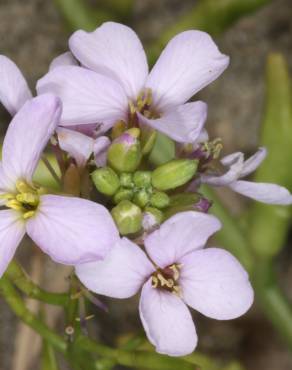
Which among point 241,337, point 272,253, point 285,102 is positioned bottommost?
point 241,337

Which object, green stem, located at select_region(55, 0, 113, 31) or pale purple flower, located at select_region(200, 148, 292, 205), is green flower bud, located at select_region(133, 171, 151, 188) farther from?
green stem, located at select_region(55, 0, 113, 31)

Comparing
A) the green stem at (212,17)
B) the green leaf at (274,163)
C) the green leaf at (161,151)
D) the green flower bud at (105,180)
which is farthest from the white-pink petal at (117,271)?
the green stem at (212,17)

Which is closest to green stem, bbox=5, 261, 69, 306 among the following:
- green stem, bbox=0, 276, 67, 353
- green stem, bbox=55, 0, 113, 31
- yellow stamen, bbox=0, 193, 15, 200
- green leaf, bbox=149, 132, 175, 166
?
green stem, bbox=0, 276, 67, 353

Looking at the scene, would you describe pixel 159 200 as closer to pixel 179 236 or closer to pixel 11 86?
pixel 179 236

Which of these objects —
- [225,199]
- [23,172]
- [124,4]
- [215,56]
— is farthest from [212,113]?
[23,172]

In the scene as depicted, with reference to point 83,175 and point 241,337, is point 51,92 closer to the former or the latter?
point 83,175

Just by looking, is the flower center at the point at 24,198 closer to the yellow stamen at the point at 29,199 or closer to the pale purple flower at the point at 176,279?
the yellow stamen at the point at 29,199

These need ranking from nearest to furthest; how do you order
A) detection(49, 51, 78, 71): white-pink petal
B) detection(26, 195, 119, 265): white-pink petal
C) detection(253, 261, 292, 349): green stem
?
detection(26, 195, 119, 265): white-pink petal < detection(49, 51, 78, 71): white-pink petal < detection(253, 261, 292, 349): green stem
